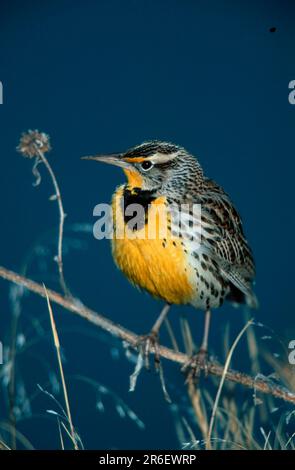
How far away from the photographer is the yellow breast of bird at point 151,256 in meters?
1.58

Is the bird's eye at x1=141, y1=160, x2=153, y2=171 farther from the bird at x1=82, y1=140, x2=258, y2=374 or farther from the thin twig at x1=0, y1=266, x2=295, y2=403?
the thin twig at x1=0, y1=266, x2=295, y2=403

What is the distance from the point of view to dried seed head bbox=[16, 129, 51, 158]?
1.50m

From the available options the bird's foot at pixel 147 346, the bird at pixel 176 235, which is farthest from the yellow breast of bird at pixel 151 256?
the bird's foot at pixel 147 346

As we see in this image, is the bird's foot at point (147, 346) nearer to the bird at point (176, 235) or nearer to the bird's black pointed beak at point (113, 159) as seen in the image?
the bird at point (176, 235)

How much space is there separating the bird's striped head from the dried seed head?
0.39ft

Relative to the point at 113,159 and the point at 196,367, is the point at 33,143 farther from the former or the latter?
the point at 196,367

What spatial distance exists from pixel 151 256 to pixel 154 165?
207 mm

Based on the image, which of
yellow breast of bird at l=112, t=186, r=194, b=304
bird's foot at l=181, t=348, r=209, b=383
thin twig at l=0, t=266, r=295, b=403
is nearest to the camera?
thin twig at l=0, t=266, r=295, b=403

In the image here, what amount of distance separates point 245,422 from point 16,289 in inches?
22.0

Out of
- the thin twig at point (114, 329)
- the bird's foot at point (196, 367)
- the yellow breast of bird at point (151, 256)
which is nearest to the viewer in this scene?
the thin twig at point (114, 329)

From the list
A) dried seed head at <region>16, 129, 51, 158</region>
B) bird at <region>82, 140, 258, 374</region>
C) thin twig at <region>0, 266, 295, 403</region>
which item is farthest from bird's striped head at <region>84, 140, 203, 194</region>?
thin twig at <region>0, 266, 295, 403</region>
